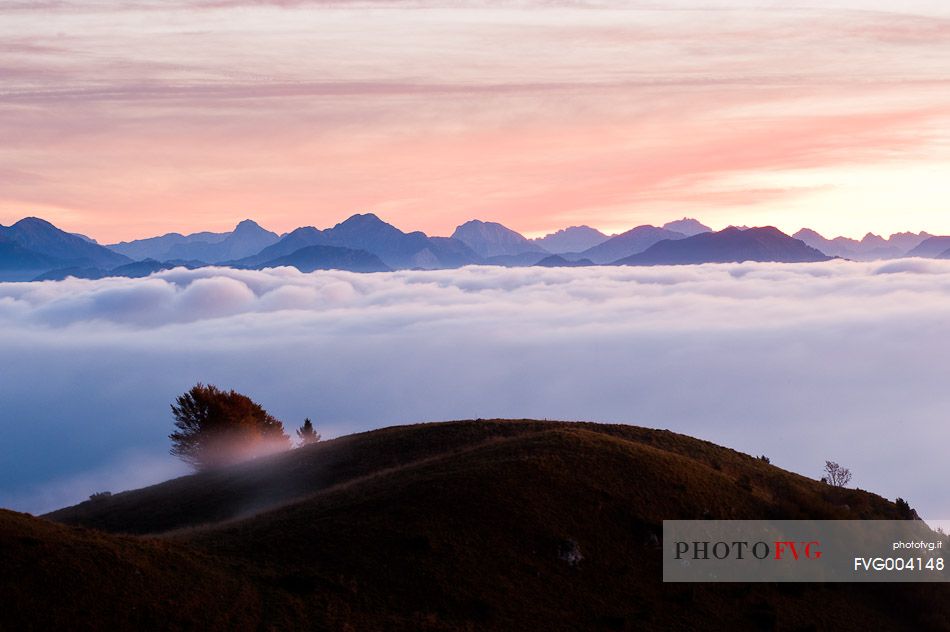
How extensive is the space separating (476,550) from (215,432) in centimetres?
6485

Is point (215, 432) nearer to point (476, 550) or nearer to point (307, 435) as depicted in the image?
point (307, 435)

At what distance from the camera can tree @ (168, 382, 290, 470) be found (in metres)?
95.0

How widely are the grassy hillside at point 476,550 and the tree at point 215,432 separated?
32324 mm

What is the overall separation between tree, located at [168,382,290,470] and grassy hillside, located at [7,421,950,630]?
32324mm

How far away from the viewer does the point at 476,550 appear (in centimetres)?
4156

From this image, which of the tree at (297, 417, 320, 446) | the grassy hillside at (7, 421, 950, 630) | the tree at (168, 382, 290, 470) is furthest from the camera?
the tree at (297, 417, 320, 446)

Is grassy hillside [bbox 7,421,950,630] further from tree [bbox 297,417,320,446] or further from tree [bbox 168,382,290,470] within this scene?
tree [bbox 297,417,320,446]

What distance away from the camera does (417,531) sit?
4250 centimetres

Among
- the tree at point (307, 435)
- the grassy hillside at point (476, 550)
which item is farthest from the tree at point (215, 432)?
the grassy hillside at point (476, 550)

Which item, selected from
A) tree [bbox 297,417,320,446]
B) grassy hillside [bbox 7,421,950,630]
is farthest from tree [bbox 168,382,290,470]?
grassy hillside [bbox 7,421,950,630]

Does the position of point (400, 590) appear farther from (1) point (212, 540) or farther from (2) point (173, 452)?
(2) point (173, 452)

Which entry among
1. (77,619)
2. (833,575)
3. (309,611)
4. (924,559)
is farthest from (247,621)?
(924,559)

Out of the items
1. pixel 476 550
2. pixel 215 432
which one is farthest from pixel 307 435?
pixel 476 550

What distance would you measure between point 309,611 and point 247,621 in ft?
9.75
